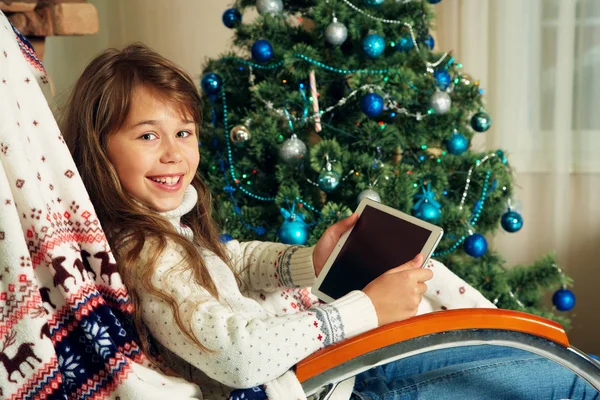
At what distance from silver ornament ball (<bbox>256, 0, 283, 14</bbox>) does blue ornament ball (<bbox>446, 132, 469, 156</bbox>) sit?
0.58 meters

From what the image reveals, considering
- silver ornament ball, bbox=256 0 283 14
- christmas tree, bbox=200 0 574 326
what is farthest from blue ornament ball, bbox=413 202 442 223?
silver ornament ball, bbox=256 0 283 14

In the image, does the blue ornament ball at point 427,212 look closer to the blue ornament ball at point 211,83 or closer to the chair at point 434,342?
the blue ornament ball at point 211,83

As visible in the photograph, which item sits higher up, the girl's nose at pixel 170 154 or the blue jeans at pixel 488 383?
the girl's nose at pixel 170 154

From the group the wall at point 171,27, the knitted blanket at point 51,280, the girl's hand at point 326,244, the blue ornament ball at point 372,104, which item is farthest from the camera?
the wall at point 171,27

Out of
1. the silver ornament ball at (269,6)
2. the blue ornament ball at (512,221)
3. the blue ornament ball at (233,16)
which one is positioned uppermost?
the silver ornament ball at (269,6)

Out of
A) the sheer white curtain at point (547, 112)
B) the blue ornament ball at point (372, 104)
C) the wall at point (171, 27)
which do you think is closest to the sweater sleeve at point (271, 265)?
the blue ornament ball at point (372, 104)

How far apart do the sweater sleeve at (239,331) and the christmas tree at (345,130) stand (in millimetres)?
719

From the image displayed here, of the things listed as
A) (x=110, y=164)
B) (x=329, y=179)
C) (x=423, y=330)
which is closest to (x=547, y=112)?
(x=329, y=179)

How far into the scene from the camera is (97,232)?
3.32ft

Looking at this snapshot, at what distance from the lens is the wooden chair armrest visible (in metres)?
1.00

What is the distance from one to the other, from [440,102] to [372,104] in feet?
0.63

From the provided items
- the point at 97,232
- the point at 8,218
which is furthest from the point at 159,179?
the point at 8,218

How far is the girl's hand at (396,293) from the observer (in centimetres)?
107

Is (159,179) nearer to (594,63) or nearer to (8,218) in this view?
(8,218)
